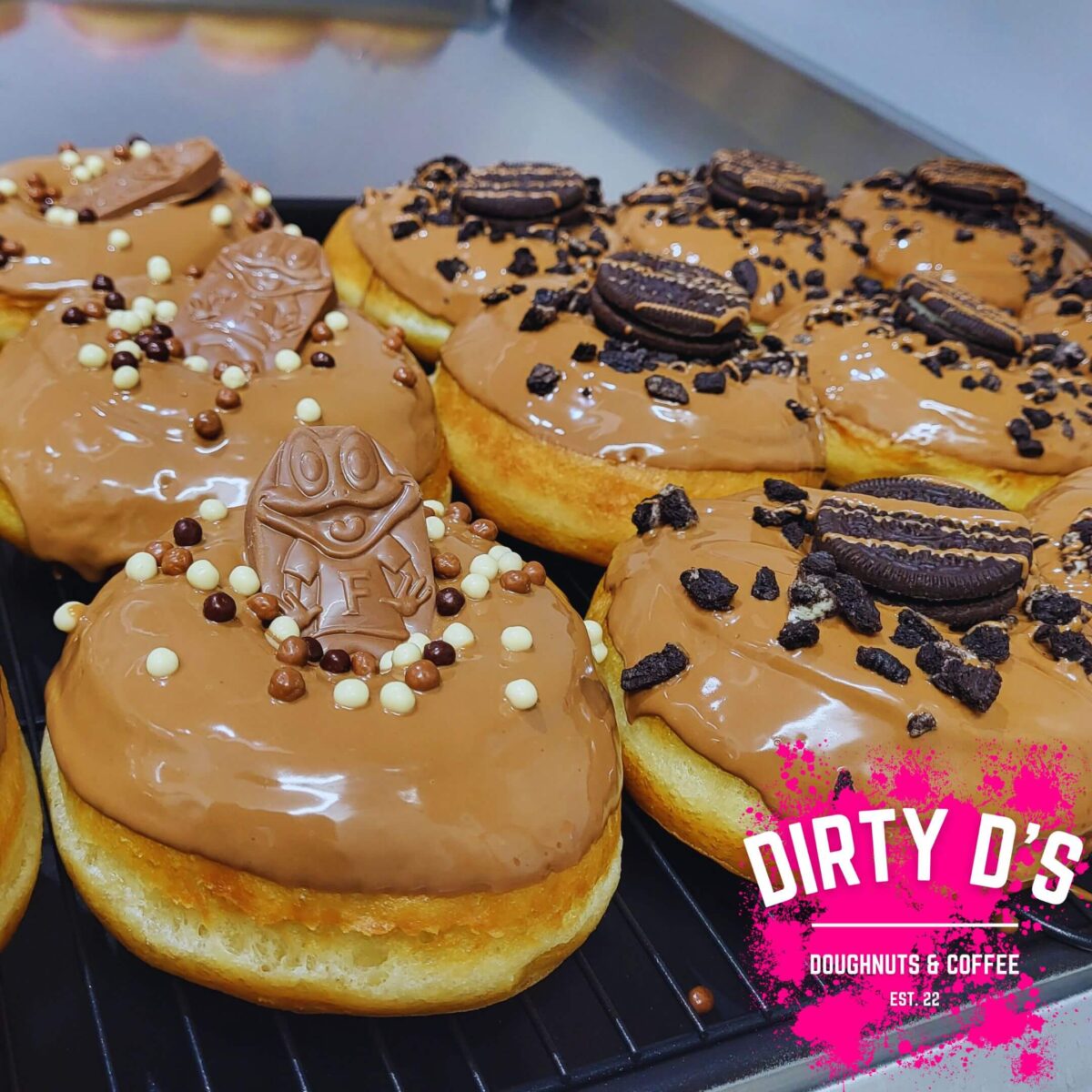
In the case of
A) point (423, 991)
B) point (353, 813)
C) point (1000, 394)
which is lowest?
point (423, 991)

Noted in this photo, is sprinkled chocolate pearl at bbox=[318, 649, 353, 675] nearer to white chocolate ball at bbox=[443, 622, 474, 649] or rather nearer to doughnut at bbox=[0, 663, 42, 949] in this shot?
white chocolate ball at bbox=[443, 622, 474, 649]

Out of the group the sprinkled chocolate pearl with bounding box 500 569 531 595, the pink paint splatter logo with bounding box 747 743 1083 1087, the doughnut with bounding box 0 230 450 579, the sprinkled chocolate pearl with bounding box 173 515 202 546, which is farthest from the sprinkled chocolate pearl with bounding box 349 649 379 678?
the pink paint splatter logo with bounding box 747 743 1083 1087

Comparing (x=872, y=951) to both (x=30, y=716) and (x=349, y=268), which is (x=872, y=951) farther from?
(x=349, y=268)

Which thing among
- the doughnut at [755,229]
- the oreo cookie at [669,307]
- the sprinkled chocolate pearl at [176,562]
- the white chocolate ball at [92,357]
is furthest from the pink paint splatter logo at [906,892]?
the doughnut at [755,229]

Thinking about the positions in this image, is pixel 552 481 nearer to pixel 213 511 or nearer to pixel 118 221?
→ pixel 213 511

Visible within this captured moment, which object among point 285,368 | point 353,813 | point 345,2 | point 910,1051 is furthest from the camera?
point 345,2

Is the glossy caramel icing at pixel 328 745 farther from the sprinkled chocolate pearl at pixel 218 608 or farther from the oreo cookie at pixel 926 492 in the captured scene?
the oreo cookie at pixel 926 492

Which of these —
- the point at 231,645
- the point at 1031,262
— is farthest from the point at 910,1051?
the point at 1031,262
